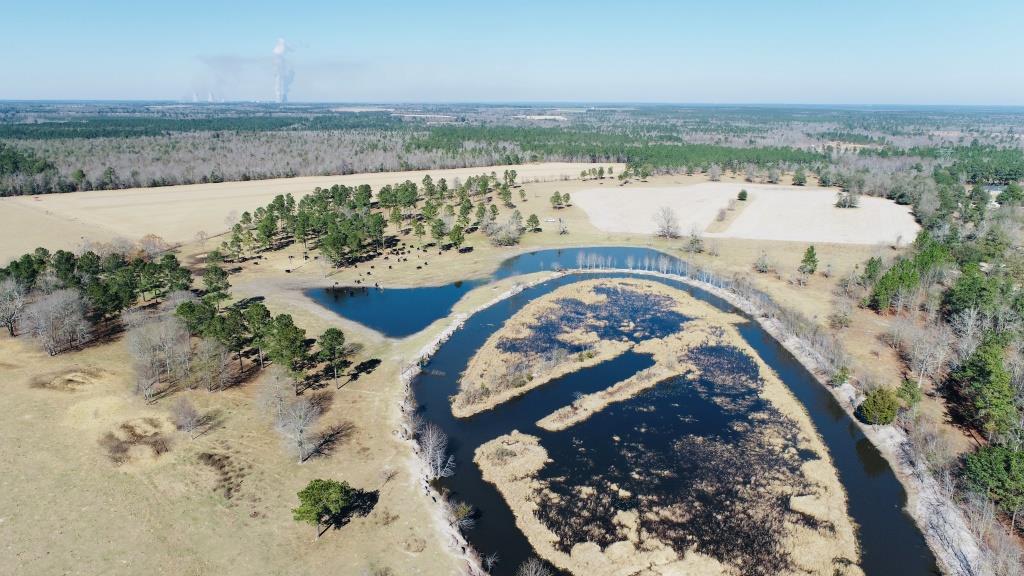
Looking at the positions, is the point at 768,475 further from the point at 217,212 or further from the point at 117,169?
the point at 117,169

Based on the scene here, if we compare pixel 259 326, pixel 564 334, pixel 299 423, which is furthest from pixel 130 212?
pixel 564 334

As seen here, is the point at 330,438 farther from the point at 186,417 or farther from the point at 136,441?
the point at 136,441

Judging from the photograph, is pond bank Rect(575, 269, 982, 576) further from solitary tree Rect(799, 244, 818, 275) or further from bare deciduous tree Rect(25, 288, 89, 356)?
bare deciduous tree Rect(25, 288, 89, 356)

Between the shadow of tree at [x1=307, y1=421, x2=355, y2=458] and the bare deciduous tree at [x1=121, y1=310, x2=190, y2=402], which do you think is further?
the bare deciduous tree at [x1=121, y1=310, x2=190, y2=402]

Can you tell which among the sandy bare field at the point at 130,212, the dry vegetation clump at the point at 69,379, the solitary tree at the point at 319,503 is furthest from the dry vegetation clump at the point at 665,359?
the sandy bare field at the point at 130,212

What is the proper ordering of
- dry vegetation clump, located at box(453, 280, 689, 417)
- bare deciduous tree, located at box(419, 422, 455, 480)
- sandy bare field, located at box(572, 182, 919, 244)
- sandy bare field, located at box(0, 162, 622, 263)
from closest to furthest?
bare deciduous tree, located at box(419, 422, 455, 480)
dry vegetation clump, located at box(453, 280, 689, 417)
sandy bare field, located at box(0, 162, 622, 263)
sandy bare field, located at box(572, 182, 919, 244)

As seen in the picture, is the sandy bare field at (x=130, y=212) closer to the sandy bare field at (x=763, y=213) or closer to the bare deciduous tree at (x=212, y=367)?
the bare deciduous tree at (x=212, y=367)

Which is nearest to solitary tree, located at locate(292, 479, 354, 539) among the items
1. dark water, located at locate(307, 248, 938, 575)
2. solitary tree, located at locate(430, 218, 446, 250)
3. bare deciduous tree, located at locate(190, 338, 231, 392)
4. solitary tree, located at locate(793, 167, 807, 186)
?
dark water, located at locate(307, 248, 938, 575)
